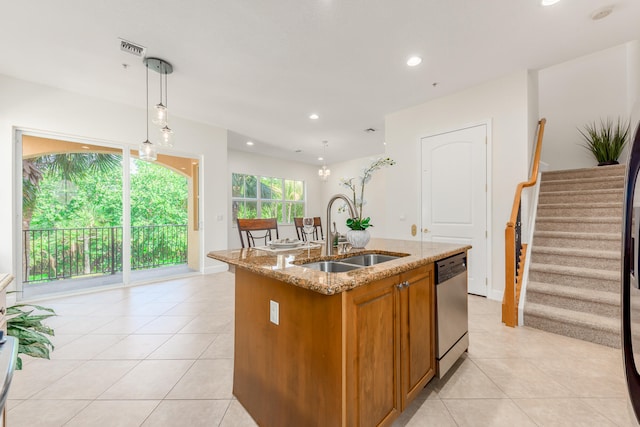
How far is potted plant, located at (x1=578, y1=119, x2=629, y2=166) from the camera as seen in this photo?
13.8 ft

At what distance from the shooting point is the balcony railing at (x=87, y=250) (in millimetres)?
3656

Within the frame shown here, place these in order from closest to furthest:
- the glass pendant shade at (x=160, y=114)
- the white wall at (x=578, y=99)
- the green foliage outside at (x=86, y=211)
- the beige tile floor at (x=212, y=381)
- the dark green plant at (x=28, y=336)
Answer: the dark green plant at (x=28, y=336) < the beige tile floor at (x=212, y=381) < the glass pendant shade at (x=160, y=114) < the green foliage outside at (x=86, y=211) < the white wall at (x=578, y=99)

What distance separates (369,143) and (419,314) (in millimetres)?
5311

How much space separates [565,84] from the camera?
4.89 m

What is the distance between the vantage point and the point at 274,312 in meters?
1.29

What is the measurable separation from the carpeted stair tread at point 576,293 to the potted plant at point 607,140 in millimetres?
3052

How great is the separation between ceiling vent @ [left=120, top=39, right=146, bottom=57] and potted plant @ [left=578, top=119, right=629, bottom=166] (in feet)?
21.5

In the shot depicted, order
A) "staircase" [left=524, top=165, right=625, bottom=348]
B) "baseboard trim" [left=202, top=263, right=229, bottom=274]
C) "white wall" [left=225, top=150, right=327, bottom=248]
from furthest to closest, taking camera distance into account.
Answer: "white wall" [left=225, top=150, right=327, bottom=248], "baseboard trim" [left=202, top=263, right=229, bottom=274], "staircase" [left=524, top=165, right=625, bottom=348]

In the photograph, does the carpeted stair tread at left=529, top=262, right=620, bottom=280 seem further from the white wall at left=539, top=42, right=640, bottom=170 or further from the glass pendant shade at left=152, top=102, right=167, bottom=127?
the glass pendant shade at left=152, top=102, right=167, bottom=127

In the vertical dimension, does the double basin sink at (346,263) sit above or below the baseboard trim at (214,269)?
above

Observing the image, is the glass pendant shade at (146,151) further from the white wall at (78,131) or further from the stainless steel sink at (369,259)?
the stainless steel sink at (369,259)

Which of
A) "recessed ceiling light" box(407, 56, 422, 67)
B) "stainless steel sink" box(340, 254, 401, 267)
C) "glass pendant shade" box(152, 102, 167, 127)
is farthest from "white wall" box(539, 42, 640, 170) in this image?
"glass pendant shade" box(152, 102, 167, 127)

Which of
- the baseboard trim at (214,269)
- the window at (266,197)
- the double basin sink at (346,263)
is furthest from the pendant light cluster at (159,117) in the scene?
the window at (266,197)

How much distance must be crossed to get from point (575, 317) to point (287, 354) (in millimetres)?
2751
